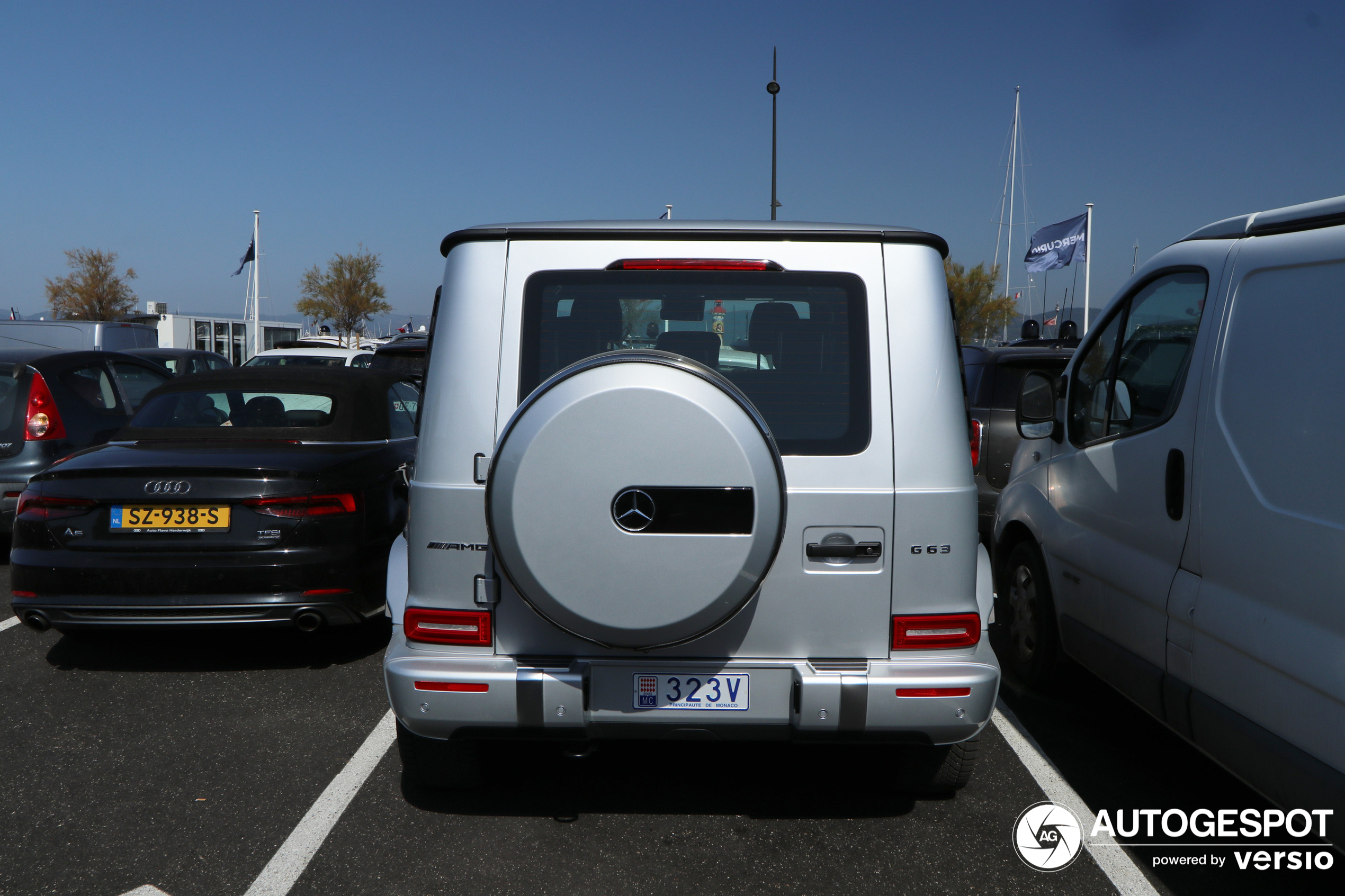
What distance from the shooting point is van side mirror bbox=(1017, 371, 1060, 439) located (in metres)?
4.50

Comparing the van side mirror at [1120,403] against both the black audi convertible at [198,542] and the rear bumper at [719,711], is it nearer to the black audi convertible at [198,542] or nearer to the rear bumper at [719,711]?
the rear bumper at [719,711]

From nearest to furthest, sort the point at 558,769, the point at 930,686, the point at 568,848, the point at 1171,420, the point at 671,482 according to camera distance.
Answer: the point at 671,482 < the point at 930,686 < the point at 568,848 < the point at 1171,420 < the point at 558,769

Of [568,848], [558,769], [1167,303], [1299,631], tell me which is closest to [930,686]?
[1299,631]

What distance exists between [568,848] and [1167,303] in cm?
295

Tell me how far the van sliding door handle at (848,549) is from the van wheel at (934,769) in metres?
0.92

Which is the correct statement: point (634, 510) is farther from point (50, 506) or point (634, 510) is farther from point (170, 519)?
point (50, 506)

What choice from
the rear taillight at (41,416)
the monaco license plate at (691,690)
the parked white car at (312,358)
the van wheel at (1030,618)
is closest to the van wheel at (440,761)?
the monaco license plate at (691,690)

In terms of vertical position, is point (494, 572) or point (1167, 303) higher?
point (1167, 303)

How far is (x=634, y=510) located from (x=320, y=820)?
1.68 metres

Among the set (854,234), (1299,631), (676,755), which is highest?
(854,234)

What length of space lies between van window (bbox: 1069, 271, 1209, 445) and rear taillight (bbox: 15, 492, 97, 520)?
4.56 metres

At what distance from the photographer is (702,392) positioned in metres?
2.62

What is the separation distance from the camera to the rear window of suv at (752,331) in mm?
2936

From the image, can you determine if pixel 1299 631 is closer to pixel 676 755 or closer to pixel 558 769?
pixel 676 755
